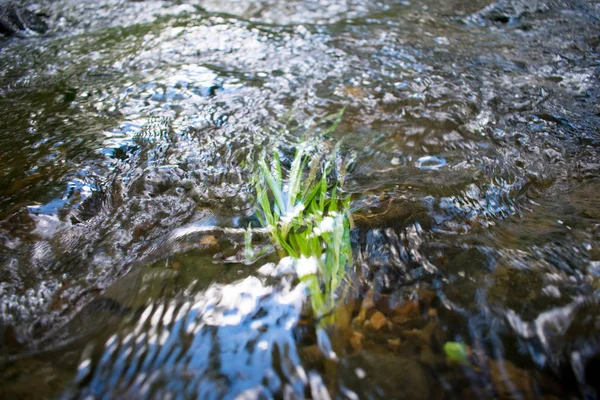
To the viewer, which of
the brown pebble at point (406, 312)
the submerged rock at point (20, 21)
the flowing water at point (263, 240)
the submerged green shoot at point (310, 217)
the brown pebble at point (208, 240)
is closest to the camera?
the flowing water at point (263, 240)

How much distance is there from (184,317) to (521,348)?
3.92 feet

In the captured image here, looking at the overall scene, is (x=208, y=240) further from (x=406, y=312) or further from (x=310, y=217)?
(x=406, y=312)

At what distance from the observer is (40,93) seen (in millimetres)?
3168

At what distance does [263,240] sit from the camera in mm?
1869

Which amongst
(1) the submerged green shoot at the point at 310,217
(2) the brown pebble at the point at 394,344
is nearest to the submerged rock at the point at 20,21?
(1) the submerged green shoot at the point at 310,217

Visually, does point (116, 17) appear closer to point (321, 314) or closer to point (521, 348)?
point (321, 314)

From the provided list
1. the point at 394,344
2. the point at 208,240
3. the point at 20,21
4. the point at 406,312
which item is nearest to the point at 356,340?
the point at 394,344

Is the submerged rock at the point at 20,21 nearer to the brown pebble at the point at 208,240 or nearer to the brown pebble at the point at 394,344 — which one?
the brown pebble at the point at 208,240

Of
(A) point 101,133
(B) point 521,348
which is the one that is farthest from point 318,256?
(A) point 101,133

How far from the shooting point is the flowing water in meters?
1.31

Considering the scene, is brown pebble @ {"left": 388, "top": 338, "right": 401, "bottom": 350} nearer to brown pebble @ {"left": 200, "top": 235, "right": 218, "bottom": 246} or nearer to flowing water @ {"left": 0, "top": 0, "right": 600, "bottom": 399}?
flowing water @ {"left": 0, "top": 0, "right": 600, "bottom": 399}

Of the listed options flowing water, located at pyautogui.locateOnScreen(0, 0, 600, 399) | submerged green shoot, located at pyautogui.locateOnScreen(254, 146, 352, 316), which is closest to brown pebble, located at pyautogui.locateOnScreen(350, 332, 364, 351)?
flowing water, located at pyautogui.locateOnScreen(0, 0, 600, 399)

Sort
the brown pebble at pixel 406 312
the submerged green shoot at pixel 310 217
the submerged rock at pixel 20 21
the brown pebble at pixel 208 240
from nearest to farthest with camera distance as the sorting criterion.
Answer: the brown pebble at pixel 406 312, the submerged green shoot at pixel 310 217, the brown pebble at pixel 208 240, the submerged rock at pixel 20 21

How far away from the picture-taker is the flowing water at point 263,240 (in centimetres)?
131
